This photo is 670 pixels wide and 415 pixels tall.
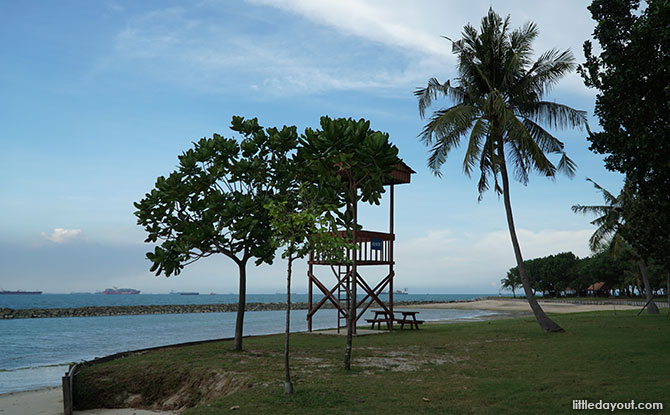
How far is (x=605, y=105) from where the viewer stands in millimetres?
12742

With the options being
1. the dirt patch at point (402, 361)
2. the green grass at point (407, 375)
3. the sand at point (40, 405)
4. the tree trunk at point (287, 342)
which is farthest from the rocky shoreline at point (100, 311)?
the tree trunk at point (287, 342)

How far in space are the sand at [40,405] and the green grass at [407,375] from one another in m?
0.46

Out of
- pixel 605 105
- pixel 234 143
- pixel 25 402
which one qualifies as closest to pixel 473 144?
pixel 605 105

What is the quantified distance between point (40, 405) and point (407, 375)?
8.06 m

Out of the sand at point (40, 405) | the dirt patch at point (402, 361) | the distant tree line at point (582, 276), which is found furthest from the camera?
the distant tree line at point (582, 276)

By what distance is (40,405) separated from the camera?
35.9 ft

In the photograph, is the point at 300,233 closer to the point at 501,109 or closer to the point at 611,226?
the point at 501,109

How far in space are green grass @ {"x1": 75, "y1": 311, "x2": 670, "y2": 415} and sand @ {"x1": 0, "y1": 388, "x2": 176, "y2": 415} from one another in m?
0.46

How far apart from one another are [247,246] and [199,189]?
2.10 meters

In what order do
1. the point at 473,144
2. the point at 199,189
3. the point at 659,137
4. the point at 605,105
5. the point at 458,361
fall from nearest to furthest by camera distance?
the point at 659,137 < the point at 458,361 < the point at 605,105 < the point at 199,189 < the point at 473,144

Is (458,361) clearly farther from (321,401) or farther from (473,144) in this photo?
(473,144)

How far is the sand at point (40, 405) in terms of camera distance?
Result: 9.89 metres

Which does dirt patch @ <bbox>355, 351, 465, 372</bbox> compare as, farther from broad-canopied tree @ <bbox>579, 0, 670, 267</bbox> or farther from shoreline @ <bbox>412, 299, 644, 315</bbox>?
shoreline @ <bbox>412, 299, 644, 315</bbox>

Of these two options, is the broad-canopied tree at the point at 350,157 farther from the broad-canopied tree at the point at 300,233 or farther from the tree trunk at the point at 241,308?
the tree trunk at the point at 241,308
